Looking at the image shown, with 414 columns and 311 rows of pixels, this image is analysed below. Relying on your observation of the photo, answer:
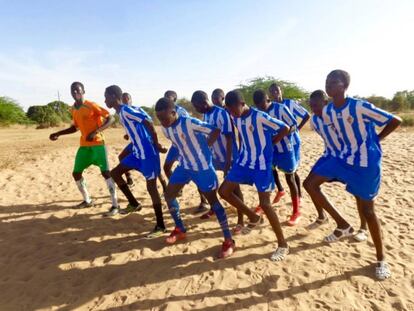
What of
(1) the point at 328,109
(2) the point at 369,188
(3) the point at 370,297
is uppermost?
(1) the point at 328,109

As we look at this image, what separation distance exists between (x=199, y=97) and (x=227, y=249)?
205 centimetres

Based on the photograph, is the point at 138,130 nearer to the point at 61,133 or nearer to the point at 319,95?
the point at 61,133

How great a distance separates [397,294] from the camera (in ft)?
10.7

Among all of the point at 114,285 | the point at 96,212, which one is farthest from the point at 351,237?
the point at 96,212

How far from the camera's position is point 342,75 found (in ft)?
11.3

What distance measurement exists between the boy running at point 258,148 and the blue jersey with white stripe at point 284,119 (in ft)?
3.08

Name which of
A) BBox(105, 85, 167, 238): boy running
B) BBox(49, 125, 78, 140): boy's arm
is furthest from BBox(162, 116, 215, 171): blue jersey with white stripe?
BBox(49, 125, 78, 140): boy's arm

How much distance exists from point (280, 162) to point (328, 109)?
55.9 inches

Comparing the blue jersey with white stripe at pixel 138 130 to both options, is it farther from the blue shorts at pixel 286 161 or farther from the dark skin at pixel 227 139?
the blue shorts at pixel 286 161

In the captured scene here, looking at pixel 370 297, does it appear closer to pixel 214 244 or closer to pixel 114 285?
pixel 214 244

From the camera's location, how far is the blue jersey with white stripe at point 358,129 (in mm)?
3346

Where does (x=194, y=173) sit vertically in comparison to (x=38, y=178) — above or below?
above

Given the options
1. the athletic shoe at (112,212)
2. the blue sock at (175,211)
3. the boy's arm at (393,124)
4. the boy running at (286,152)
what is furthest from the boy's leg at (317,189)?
the athletic shoe at (112,212)

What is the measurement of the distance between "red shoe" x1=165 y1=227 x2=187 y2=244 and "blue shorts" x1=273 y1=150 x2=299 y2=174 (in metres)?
1.71
